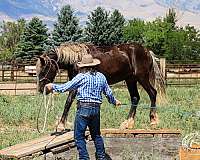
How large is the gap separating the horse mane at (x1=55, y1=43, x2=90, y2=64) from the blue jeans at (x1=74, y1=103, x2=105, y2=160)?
9.92 feet

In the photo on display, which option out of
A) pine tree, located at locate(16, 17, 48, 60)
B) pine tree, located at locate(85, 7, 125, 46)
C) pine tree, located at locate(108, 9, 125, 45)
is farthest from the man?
pine tree, located at locate(85, 7, 125, 46)

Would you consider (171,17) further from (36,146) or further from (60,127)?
(36,146)

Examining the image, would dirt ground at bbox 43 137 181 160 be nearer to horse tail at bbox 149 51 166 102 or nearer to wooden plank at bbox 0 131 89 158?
wooden plank at bbox 0 131 89 158

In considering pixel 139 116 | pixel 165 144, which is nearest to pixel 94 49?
pixel 139 116

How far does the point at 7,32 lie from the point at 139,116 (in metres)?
73.0

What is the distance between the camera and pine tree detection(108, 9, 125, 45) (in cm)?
5528

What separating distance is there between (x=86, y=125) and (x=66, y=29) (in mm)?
44311

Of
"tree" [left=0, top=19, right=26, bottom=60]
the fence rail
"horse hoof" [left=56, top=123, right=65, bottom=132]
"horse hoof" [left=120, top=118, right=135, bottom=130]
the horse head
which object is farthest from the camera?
"tree" [left=0, top=19, right=26, bottom=60]

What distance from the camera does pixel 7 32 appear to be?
273 ft

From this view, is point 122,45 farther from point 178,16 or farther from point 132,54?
point 178,16

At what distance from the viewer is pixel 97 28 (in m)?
54.4

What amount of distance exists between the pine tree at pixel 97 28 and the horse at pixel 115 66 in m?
42.2

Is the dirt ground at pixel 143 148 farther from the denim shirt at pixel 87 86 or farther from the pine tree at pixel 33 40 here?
the pine tree at pixel 33 40

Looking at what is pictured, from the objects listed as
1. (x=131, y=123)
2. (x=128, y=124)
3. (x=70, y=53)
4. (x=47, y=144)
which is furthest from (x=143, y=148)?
(x=70, y=53)
